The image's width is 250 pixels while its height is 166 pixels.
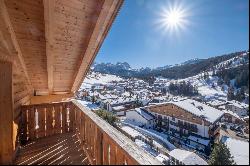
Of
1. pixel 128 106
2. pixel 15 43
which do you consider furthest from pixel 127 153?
pixel 128 106

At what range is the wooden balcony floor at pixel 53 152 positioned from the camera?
420 centimetres

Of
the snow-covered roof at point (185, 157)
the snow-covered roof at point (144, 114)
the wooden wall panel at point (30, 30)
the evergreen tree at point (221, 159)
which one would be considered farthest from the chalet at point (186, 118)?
the wooden wall panel at point (30, 30)

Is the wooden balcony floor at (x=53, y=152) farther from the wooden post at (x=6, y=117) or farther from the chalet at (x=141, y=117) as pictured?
the chalet at (x=141, y=117)

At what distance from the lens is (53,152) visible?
480 cm

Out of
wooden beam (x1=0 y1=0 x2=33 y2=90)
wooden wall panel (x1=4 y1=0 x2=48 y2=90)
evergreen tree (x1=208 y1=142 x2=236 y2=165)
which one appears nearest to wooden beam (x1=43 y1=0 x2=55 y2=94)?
wooden wall panel (x1=4 y1=0 x2=48 y2=90)

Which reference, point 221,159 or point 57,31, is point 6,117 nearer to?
point 57,31

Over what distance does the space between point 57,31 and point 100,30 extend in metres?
0.77

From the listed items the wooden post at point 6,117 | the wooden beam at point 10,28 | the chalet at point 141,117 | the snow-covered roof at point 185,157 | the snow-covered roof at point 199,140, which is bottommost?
the snow-covered roof at point 199,140

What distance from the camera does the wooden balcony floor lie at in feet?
13.8

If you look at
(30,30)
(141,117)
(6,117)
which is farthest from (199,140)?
(30,30)

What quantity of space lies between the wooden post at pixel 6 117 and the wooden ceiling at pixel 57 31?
0.70 m

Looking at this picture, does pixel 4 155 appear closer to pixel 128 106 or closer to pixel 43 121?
pixel 43 121

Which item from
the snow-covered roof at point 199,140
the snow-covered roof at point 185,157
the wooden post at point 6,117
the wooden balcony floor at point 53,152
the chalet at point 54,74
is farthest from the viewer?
the snow-covered roof at point 199,140

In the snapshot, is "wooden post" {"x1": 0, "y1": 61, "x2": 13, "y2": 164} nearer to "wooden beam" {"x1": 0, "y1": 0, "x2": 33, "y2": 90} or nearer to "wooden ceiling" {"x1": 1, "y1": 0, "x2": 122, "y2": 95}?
"wooden beam" {"x1": 0, "y1": 0, "x2": 33, "y2": 90}
